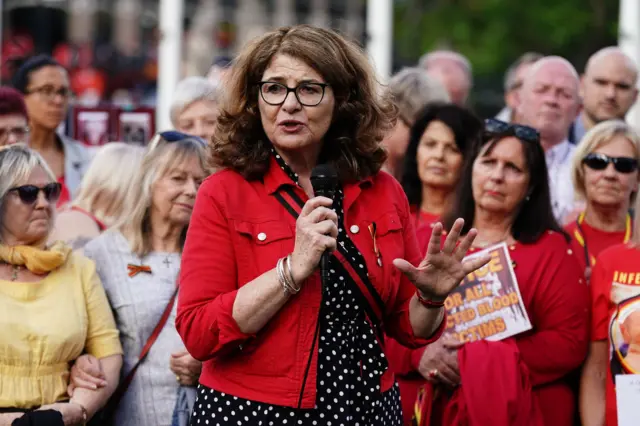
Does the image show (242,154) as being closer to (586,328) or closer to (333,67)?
(333,67)

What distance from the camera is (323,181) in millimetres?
3809

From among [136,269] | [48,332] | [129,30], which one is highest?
[129,30]

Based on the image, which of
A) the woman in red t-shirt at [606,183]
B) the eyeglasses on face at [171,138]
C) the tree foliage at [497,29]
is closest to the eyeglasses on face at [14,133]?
the eyeglasses on face at [171,138]

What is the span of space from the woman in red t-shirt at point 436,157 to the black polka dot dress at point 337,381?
234 centimetres

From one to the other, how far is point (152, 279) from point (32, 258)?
25.1 inches

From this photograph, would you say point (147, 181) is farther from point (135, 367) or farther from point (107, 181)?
point (107, 181)

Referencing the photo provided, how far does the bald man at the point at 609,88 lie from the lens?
320 inches

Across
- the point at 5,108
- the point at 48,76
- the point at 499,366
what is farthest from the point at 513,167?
→ the point at 48,76

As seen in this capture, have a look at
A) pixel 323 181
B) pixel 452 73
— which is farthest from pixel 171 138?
pixel 452 73

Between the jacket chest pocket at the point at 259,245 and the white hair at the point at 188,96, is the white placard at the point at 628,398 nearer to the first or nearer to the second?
the jacket chest pocket at the point at 259,245

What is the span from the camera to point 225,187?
400 cm

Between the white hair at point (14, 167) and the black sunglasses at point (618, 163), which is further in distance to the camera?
the black sunglasses at point (618, 163)

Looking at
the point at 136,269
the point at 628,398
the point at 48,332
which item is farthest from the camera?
the point at 136,269

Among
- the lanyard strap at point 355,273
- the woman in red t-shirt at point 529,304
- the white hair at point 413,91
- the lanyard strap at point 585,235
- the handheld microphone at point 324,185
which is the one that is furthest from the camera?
the white hair at point 413,91
